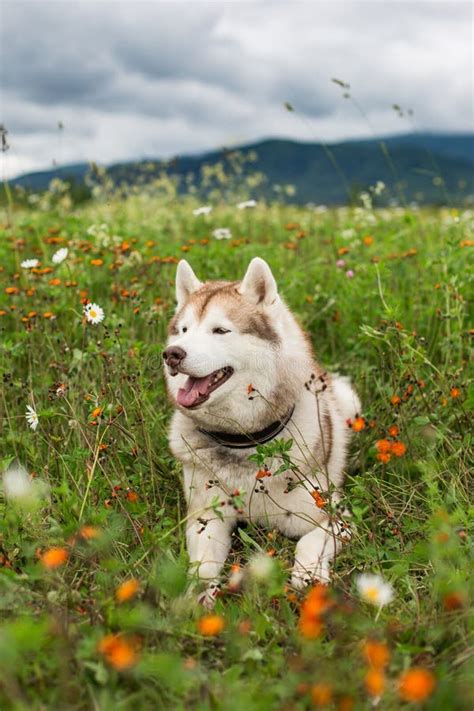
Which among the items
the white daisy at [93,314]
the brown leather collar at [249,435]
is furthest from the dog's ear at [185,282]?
the brown leather collar at [249,435]

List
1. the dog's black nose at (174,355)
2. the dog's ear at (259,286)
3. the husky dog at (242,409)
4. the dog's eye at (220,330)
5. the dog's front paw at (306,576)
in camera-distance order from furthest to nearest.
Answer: the dog's ear at (259,286) < the dog's eye at (220,330) < the husky dog at (242,409) < the dog's black nose at (174,355) < the dog's front paw at (306,576)

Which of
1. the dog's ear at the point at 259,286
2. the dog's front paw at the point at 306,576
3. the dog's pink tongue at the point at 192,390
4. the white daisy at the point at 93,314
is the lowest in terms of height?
the dog's front paw at the point at 306,576

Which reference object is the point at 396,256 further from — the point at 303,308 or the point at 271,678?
the point at 271,678

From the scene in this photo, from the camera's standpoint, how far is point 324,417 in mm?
3744

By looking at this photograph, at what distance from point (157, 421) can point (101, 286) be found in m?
2.27

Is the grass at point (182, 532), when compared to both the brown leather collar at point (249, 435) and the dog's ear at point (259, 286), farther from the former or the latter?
the dog's ear at point (259, 286)

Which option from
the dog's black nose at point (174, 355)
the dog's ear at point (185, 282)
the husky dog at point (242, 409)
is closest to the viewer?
the dog's black nose at point (174, 355)

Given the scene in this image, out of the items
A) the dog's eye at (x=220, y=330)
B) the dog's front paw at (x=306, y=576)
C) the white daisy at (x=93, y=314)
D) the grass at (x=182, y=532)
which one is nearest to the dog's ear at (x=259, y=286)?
the dog's eye at (x=220, y=330)

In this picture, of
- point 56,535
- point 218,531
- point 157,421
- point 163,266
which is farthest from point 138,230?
point 56,535

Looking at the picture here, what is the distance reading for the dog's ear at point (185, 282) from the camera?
3850mm

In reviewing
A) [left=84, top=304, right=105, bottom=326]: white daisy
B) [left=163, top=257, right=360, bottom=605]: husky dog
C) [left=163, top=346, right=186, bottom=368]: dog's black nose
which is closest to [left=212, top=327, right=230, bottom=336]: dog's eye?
[left=163, top=257, right=360, bottom=605]: husky dog

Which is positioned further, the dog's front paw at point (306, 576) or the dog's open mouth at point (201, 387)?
the dog's open mouth at point (201, 387)

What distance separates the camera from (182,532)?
3.18 m

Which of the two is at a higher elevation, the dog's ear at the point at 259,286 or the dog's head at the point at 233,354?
the dog's ear at the point at 259,286
